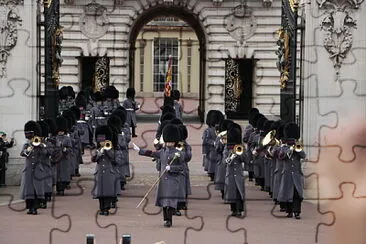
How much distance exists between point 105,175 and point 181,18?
2846 cm

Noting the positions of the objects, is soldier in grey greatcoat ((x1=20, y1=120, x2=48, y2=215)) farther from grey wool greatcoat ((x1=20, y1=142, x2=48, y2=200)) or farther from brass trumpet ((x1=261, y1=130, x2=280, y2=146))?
brass trumpet ((x1=261, y1=130, x2=280, y2=146))

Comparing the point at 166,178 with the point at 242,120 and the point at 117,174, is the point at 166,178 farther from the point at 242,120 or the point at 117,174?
the point at 242,120

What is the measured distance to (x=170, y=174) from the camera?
1389 centimetres

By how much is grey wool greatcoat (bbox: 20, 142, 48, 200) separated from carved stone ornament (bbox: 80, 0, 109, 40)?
2421 centimetres

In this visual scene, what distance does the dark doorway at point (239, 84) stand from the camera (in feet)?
126

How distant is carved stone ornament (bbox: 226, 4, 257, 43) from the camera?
130ft

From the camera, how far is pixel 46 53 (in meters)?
19.0

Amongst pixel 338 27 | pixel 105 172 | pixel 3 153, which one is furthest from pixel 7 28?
pixel 338 27

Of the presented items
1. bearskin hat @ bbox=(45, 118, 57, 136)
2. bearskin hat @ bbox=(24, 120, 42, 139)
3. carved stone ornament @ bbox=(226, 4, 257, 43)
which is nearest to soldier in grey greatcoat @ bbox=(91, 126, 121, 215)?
bearskin hat @ bbox=(24, 120, 42, 139)

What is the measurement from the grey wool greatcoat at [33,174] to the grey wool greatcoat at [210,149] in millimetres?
5408

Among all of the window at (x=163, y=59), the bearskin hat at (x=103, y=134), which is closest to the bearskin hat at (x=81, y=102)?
the window at (x=163, y=59)

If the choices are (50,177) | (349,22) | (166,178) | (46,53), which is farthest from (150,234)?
(46,53)

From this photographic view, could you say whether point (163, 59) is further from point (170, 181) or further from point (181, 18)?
point (170, 181)

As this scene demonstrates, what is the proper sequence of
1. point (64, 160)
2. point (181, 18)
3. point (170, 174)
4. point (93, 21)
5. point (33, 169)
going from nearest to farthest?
point (170, 174) → point (33, 169) → point (64, 160) → point (93, 21) → point (181, 18)
